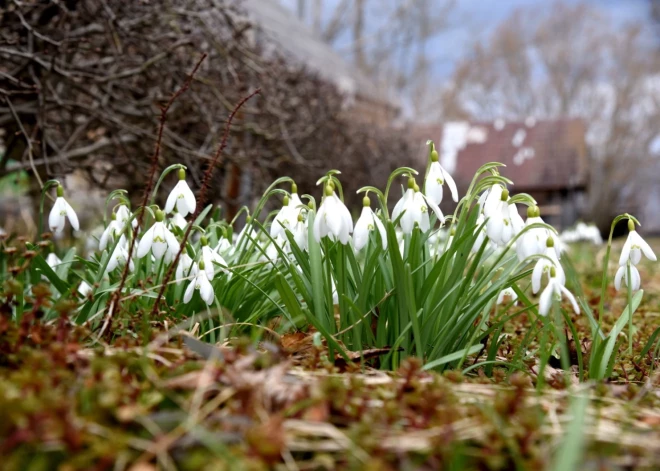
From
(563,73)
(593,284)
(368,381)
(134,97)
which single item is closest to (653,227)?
(563,73)

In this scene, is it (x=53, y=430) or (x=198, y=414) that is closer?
(x=53, y=430)

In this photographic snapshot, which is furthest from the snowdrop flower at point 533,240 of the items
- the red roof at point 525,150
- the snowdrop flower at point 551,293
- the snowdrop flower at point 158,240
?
the red roof at point 525,150

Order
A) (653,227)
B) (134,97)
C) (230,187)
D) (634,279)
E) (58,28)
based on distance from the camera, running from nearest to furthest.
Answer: (634,279), (58,28), (134,97), (230,187), (653,227)

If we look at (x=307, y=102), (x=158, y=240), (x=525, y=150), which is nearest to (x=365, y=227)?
(x=158, y=240)

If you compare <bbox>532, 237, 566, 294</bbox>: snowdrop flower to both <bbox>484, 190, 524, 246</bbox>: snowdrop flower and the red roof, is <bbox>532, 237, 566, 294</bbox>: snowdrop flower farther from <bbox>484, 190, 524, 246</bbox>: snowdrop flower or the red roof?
the red roof

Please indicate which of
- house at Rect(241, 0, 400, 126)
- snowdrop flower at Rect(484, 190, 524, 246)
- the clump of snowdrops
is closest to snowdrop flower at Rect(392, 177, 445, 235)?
the clump of snowdrops

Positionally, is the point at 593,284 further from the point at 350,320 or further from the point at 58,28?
the point at 58,28

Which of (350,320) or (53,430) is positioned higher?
(53,430)
